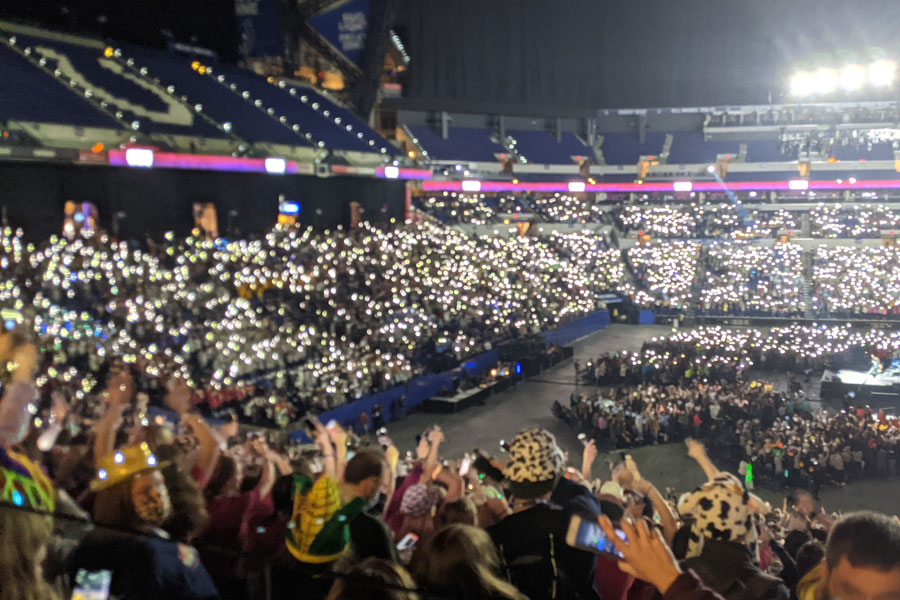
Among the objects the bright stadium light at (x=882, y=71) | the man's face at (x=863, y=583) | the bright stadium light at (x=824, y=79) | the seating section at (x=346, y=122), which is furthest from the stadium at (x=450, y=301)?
the bright stadium light at (x=882, y=71)

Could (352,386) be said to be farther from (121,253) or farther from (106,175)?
(106,175)

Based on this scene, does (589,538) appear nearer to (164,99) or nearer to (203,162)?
(203,162)

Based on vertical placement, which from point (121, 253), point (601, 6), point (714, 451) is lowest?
point (714, 451)

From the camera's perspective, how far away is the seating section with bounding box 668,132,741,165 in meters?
40.4

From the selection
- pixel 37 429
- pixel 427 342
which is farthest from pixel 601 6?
pixel 37 429

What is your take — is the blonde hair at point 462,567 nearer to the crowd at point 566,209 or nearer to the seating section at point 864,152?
the crowd at point 566,209

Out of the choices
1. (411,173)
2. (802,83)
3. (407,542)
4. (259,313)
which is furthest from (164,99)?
(802,83)

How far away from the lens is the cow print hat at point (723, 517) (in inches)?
105

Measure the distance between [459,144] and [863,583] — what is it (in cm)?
3816

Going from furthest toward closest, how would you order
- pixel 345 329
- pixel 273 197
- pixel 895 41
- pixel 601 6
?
pixel 601 6 < pixel 895 41 < pixel 273 197 < pixel 345 329

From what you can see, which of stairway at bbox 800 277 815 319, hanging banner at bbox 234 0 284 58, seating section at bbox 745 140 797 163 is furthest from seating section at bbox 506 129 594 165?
hanging banner at bbox 234 0 284 58

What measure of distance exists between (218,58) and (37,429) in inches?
974

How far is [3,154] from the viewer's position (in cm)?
1476

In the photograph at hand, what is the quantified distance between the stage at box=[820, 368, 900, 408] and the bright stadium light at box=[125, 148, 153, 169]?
1790cm
